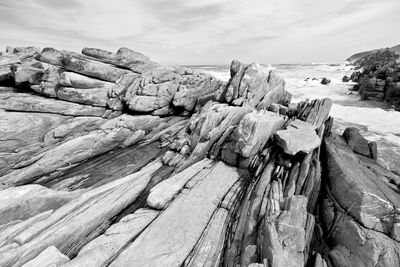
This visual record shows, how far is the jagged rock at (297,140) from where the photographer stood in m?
12.4

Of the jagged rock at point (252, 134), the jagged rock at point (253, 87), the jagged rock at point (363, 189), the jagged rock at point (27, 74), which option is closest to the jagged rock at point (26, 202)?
the jagged rock at point (252, 134)

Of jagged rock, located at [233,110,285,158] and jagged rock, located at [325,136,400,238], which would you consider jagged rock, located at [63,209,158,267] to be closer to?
jagged rock, located at [233,110,285,158]

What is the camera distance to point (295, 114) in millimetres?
17672

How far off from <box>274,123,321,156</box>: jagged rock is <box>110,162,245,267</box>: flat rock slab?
3.80 metres

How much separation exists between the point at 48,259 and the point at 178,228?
198 inches

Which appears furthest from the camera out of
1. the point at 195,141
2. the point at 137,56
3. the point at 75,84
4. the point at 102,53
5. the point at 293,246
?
the point at 137,56

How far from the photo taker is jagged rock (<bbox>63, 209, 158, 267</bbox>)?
8047 mm

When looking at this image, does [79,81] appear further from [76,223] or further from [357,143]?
[357,143]

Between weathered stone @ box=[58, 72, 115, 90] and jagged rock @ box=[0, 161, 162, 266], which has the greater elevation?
weathered stone @ box=[58, 72, 115, 90]

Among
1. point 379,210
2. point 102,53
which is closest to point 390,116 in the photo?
point 379,210

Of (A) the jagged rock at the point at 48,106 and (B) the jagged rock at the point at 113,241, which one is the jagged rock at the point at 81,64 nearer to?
(A) the jagged rock at the point at 48,106

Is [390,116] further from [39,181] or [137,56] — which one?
[39,181]

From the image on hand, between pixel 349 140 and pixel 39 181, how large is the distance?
74.2 ft

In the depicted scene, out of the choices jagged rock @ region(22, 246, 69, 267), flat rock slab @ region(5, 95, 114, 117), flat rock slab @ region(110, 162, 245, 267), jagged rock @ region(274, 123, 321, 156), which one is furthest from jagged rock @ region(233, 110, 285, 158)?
flat rock slab @ region(5, 95, 114, 117)
